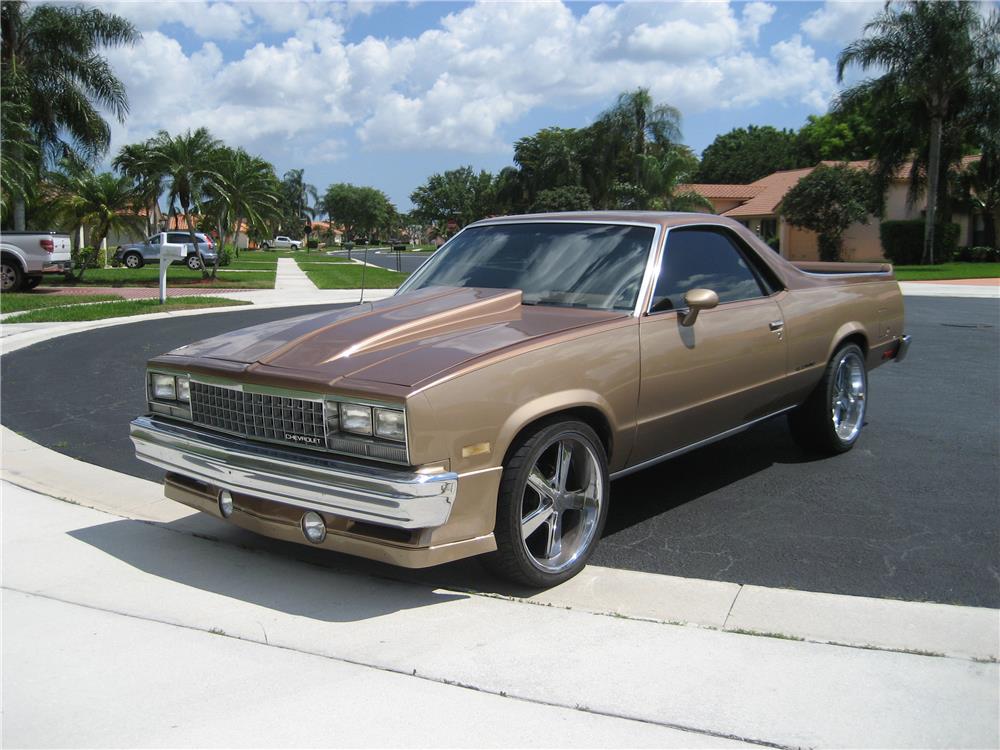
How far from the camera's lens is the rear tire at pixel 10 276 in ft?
67.6

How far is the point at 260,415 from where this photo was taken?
3926mm

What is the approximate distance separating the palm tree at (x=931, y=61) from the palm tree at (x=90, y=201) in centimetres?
2948

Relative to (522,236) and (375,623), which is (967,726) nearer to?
(375,623)

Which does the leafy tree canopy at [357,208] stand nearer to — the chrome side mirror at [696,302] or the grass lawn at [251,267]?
the grass lawn at [251,267]

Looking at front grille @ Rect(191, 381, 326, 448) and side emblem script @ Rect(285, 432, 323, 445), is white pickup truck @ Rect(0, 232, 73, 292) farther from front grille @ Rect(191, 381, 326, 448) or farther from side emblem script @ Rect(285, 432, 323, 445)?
side emblem script @ Rect(285, 432, 323, 445)

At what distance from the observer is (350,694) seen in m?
3.08

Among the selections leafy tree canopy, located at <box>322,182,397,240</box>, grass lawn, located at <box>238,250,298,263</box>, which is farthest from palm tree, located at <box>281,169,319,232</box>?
grass lawn, located at <box>238,250,298,263</box>

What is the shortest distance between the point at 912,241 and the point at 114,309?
35.8 metres

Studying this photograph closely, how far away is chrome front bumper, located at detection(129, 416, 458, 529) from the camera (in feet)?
11.4

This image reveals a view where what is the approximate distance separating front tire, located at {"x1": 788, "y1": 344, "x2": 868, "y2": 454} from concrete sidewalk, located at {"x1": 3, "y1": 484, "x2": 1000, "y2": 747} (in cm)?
284

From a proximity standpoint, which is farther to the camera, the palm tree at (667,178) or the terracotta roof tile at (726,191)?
the terracotta roof tile at (726,191)

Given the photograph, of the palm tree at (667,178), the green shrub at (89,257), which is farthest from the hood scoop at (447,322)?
the palm tree at (667,178)

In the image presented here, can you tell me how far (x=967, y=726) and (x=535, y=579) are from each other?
170cm

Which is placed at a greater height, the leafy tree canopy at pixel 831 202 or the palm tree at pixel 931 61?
the palm tree at pixel 931 61
